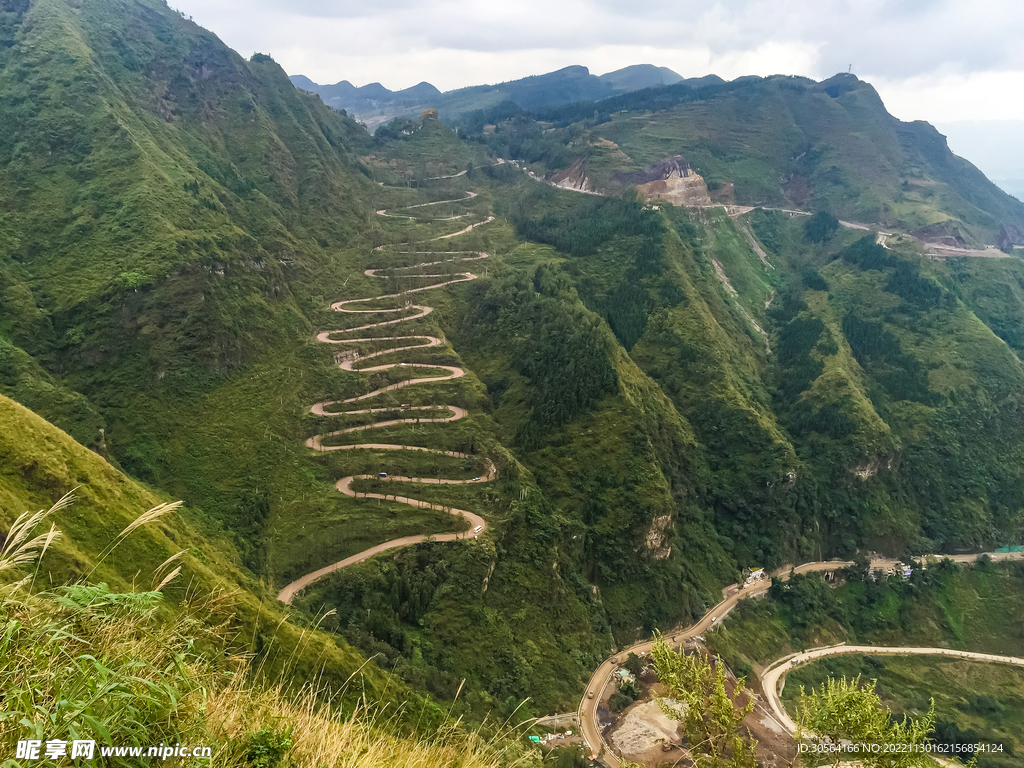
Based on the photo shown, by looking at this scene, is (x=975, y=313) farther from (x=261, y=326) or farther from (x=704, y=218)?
(x=261, y=326)

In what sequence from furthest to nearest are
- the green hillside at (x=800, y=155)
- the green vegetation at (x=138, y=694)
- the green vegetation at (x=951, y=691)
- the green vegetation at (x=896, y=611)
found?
the green hillside at (x=800, y=155), the green vegetation at (x=896, y=611), the green vegetation at (x=951, y=691), the green vegetation at (x=138, y=694)

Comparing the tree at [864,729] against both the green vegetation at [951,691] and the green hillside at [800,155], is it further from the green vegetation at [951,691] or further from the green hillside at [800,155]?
the green hillside at [800,155]

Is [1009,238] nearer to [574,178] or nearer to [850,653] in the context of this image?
[574,178]

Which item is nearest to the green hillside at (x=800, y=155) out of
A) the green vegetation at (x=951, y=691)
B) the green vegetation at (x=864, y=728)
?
the green vegetation at (x=951, y=691)

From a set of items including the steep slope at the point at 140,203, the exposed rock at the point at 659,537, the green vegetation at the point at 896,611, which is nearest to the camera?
the steep slope at the point at 140,203

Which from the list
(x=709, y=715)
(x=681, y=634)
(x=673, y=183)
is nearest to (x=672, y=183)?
(x=673, y=183)

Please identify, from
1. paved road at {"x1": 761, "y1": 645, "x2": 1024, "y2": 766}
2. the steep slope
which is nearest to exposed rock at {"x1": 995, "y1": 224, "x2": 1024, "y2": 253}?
paved road at {"x1": 761, "y1": 645, "x2": 1024, "y2": 766}
